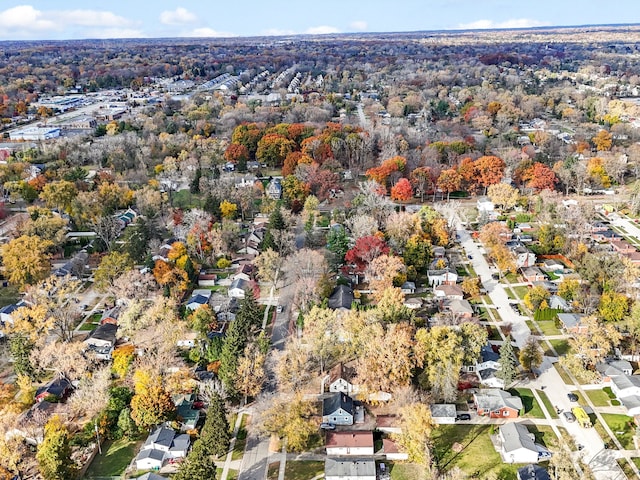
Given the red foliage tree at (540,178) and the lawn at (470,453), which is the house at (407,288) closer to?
the lawn at (470,453)

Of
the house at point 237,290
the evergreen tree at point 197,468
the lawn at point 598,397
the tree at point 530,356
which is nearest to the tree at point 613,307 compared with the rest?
the lawn at point 598,397

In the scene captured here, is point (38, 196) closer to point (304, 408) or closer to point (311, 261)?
point (311, 261)

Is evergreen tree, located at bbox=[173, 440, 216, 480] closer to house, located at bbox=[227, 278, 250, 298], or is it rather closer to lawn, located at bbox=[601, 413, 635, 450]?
house, located at bbox=[227, 278, 250, 298]

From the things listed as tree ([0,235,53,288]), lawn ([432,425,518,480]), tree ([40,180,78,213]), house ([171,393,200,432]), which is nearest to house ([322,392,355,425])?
lawn ([432,425,518,480])

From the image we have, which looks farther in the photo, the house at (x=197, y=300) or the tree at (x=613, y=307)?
the house at (x=197, y=300)

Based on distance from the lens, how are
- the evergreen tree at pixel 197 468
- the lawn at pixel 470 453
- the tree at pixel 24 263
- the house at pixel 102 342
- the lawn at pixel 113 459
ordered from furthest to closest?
1. the tree at pixel 24 263
2. the house at pixel 102 342
3. the lawn at pixel 113 459
4. the lawn at pixel 470 453
5. the evergreen tree at pixel 197 468
